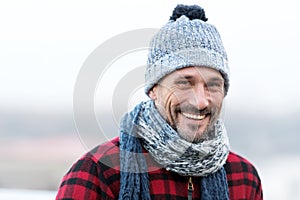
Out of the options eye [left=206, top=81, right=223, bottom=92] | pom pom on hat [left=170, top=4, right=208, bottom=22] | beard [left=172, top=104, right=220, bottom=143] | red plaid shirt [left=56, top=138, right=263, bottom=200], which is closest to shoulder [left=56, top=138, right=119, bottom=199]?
red plaid shirt [left=56, top=138, right=263, bottom=200]

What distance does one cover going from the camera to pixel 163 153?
4.70 feet

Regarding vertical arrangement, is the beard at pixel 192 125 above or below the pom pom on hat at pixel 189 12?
below

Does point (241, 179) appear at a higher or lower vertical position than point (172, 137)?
lower

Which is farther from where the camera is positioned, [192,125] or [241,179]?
[241,179]

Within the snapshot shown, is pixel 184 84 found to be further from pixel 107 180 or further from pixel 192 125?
pixel 107 180

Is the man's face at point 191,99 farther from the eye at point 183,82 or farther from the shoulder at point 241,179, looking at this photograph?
the shoulder at point 241,179

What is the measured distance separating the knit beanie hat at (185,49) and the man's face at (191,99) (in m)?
0.02

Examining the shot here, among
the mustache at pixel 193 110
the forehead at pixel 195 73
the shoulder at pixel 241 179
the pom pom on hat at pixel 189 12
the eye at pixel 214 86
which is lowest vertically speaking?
the shoulder at pixel 241 179

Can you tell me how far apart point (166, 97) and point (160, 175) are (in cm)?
20

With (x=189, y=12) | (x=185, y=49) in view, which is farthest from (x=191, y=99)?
(x=189, y=12)

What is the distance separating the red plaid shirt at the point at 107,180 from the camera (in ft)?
4.54

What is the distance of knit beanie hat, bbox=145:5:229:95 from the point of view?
1.42m

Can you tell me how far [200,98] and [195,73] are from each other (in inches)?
2.5

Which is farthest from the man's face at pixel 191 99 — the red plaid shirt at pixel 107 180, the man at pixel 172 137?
the red plaid shirt at pixel 107 180
